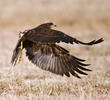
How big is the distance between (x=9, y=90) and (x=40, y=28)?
97cm

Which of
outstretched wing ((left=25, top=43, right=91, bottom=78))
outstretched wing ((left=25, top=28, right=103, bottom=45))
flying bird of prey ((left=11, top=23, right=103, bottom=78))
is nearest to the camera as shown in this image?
outstretched wing ((left=25, top=28, right=103, bottom=45))

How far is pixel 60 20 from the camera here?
20078mm

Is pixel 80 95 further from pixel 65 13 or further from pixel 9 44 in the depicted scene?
pixel 65 13

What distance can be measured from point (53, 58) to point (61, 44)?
619 cm

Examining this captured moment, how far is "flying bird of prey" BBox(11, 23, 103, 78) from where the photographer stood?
637 cm

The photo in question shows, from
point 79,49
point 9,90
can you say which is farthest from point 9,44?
point 9,90

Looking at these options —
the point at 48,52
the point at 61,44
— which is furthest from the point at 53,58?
the point at 61,44

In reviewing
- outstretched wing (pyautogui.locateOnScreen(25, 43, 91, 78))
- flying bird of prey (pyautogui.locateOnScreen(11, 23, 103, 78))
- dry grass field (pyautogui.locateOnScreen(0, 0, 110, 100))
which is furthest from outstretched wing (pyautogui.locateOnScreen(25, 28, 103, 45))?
dry grass field (pyautogui.locateOnScreen(0, 0, 110, 100))

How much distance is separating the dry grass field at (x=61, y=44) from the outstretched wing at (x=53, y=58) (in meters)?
0.25

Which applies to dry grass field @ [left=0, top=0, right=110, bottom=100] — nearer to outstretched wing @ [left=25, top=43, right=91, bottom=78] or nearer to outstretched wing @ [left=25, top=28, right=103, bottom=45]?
outstretched wing @ [left=25, top=43, right=91, bottom=78]

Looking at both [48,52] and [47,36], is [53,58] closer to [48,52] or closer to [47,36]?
[48,52]

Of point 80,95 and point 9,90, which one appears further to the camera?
point 9,90

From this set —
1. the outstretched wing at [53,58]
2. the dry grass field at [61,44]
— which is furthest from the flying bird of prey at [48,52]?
the dry grass field at [61,44]

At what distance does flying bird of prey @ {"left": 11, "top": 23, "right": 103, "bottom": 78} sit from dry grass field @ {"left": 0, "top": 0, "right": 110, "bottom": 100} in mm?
264
